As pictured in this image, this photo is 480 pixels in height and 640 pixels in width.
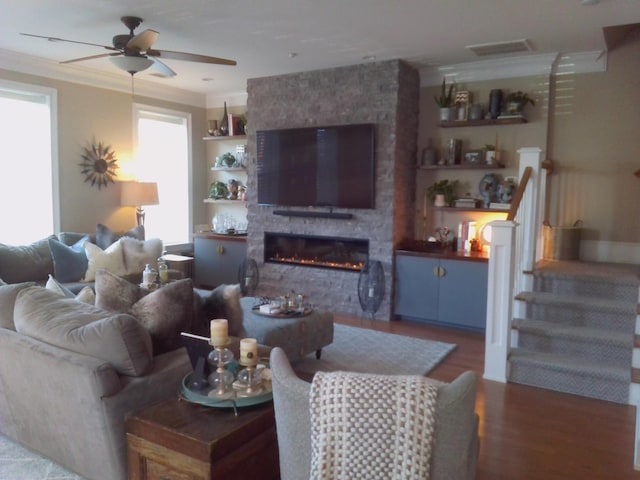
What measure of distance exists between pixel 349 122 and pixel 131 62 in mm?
2498

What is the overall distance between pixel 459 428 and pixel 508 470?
146 centimetres

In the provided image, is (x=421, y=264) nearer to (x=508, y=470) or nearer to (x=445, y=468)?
(x=508, y=470)

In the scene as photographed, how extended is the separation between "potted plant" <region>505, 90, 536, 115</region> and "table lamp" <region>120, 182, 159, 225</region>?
4.11m

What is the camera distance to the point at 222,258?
6.77 m

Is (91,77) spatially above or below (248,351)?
above

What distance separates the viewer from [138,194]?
6.10m

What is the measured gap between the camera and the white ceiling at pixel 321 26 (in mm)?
3693

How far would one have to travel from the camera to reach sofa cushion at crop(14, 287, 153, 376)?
216 centimetres

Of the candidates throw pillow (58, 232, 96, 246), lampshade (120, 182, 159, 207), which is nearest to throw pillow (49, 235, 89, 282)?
throw pillow (58, 232, 96, 246)

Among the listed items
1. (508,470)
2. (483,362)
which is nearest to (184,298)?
(508,470)

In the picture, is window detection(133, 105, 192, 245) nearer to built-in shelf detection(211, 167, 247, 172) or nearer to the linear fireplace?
built-in shelf detection(211, 167, 247, 172)

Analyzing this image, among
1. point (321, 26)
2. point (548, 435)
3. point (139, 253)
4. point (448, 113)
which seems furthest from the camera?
point (448, 113)

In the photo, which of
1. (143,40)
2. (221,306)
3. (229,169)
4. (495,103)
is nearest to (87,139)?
(229,169)

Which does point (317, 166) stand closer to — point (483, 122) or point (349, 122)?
point (349, 122)
